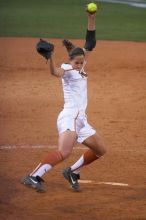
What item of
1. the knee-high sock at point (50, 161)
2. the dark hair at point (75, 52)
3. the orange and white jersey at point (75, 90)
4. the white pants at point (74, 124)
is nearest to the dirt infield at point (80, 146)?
the knee-high sock at point (50, 161)

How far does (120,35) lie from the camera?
2305cm

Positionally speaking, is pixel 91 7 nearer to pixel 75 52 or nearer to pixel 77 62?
pixel 75 52

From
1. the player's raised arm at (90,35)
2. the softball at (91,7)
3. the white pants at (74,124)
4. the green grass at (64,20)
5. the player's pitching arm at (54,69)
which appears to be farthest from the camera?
the green grass at (64,20)

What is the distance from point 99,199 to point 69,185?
2.35ft

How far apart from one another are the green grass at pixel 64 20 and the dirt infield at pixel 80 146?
2493 millimetres

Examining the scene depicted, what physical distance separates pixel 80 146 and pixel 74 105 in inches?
107

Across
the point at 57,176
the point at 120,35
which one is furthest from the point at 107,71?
the point at 57,176

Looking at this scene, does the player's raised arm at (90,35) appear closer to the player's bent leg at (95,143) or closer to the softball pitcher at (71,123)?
the softball pitcher at (71,123)

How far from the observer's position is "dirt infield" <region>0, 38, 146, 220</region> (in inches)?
338

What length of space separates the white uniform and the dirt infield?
0.91m

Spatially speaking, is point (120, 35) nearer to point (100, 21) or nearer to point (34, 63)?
point (100, 21)

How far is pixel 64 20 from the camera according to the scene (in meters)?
26.0

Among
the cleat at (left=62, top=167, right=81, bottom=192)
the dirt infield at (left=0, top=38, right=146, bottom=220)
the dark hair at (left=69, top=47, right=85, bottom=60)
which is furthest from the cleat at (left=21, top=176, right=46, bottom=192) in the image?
the dark hair at (left=69, top=47, right=85, bottom=60)

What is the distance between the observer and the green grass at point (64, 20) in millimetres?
23234
